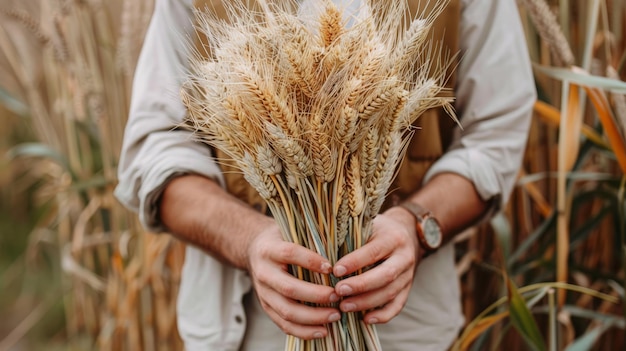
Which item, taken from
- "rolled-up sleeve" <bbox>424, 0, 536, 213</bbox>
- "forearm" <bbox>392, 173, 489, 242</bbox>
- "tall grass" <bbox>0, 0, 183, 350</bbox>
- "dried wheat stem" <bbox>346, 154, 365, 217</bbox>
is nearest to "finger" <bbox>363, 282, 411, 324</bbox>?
"dried wheat stem" <bbox>346, 154, 365, 217</bbox>

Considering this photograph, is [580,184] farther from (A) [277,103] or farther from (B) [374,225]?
(A) [277,103]

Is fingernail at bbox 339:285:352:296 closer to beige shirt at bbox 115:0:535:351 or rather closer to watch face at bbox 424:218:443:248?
watch face at bbox 424:218:443:248

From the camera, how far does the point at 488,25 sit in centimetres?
114

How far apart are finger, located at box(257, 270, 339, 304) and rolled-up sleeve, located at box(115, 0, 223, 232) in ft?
1.11

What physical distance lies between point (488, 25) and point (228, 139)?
1.94 ft

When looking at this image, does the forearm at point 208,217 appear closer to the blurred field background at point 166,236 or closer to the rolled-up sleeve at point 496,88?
the rolled-up sleeve at point 496,88

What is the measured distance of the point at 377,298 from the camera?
77 cm

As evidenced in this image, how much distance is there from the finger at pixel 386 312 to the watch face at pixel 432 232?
0.57 feet

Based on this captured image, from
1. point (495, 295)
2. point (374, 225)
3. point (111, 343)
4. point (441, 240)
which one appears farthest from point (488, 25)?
point (111, 343)

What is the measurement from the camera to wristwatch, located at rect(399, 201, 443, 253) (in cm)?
98

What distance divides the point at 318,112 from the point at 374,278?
0.64 ft

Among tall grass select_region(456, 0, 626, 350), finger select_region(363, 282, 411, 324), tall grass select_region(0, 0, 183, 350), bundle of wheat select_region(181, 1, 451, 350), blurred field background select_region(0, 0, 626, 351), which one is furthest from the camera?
tall grass select_region(0, 0, 183, 350)

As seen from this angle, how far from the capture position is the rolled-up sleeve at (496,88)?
112 cm

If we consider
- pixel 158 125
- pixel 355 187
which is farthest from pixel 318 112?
pixel 158 125
